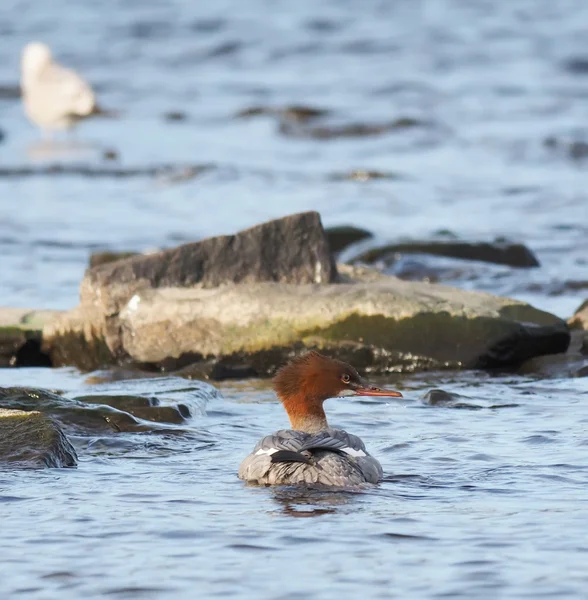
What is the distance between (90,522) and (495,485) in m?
1.66

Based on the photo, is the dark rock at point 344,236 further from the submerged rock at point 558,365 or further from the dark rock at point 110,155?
the dark rock at point 110,155

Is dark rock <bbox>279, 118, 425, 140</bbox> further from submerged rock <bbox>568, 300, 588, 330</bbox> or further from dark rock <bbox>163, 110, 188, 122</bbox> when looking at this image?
submerged rock <bbox>568, 300, 588, 330</bbox>

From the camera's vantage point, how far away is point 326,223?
14.8m

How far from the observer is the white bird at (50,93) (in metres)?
22.3

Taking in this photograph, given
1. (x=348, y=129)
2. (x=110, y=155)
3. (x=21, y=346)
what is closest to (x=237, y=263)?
(x=21, y=346)

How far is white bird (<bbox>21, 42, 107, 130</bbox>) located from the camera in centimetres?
2227

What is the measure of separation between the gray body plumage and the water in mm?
90

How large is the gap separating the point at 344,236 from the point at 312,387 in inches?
261

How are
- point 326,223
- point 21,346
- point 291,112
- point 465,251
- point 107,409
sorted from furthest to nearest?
point 291,112 < point 326,223 < point 465,251 < point 21,346 < point 107,409

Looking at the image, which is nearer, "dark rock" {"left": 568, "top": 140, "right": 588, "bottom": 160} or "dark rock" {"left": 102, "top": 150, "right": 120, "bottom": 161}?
"dark rock" {"left": 568, "top": 140, "right": 588, "bottom": 160}

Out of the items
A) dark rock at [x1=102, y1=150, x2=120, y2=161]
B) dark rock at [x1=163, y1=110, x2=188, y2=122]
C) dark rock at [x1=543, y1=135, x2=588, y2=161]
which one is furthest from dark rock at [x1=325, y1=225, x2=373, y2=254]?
dark rock at [x1=163, y1=110, x2=188, y2=122]

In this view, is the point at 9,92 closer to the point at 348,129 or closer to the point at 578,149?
the point at 348,129

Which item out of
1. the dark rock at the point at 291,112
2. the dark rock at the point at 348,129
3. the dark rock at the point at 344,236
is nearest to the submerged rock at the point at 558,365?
the dark rock at the point at 344,236

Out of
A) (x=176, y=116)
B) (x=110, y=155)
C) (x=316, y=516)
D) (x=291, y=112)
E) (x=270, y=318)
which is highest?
(x=176, y=116)
